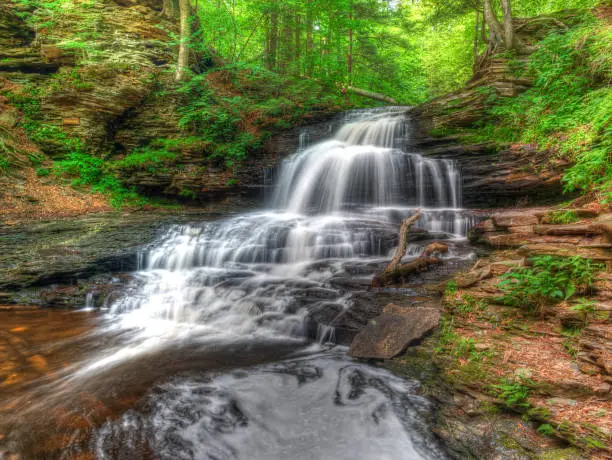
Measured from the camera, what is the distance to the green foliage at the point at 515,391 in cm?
253

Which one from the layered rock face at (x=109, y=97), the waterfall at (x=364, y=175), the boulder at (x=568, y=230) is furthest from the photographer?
the layered rock face at (x=109, y=97)

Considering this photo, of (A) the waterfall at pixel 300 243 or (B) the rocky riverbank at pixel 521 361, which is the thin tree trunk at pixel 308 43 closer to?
(A) the waterfall at pixel 300 243

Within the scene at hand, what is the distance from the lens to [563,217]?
4215 mm

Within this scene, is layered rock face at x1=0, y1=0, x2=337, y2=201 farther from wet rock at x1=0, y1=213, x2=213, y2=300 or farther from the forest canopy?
wet rock at x1=0, y1=213, x2=213, y2=300

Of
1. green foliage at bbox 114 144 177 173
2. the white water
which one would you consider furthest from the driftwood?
green foliage at bbox 114 144 177 173

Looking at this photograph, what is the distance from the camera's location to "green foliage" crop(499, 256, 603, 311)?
121 inches

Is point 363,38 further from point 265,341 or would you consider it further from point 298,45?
point 265,341

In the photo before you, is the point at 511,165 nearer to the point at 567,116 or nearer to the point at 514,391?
the point at 567,116

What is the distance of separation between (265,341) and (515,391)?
3.01 metres

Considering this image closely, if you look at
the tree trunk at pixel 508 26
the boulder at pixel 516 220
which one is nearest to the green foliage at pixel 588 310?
the boulder at pixel 516 220

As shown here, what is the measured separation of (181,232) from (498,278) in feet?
22.2

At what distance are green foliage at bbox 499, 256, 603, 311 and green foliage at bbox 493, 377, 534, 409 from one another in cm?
94

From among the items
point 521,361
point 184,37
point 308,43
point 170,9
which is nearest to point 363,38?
point 308,43

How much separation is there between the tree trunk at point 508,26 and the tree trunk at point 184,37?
10.3 meters
